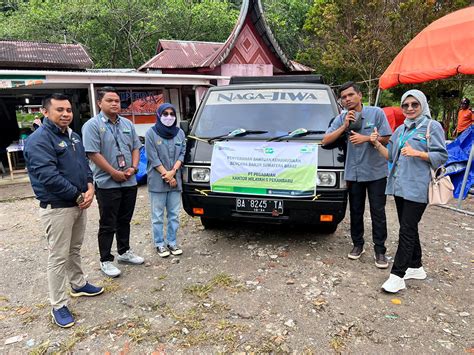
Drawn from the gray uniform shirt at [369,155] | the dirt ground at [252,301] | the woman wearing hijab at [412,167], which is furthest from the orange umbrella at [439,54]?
the woman wearing hijab at [412,167]

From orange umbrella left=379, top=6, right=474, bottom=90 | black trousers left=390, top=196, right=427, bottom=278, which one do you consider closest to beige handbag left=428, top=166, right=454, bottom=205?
black trousers left=390, top=196, right=427, bottom=278

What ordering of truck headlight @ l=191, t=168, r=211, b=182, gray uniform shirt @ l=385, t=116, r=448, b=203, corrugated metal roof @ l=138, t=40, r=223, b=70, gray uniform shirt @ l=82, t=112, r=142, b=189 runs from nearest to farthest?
gray uniform shirt @ l=385, t=116, r=448, b=203
gray uniform shirt @ l=82, t=112, r=142, b=189
truck headlight @ l=191, t=168, r=211, b=182
corrugated metal roof @ l=138, t=40, r=223, b=70

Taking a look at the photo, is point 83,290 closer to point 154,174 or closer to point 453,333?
point 154,174

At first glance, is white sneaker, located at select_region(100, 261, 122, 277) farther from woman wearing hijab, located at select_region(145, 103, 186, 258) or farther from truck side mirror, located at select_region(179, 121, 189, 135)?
truck side mirror, located at select_region(179, 121, 189, 135)

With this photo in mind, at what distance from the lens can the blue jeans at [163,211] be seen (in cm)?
399

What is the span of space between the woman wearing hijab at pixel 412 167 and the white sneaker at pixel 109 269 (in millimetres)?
2645

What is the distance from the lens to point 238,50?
52.4ft

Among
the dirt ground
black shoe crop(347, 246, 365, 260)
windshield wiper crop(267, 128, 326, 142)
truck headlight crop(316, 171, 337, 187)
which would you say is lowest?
the dirt ground

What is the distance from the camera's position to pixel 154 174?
3896 millimetres

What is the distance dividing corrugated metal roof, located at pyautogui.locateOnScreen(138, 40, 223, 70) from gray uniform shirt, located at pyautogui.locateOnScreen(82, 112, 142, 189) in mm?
11825

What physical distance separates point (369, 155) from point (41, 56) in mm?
11999

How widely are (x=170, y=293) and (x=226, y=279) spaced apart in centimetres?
57

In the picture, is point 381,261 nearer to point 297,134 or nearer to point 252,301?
point 252,301

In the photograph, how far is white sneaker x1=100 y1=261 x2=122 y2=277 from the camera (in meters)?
3.64
